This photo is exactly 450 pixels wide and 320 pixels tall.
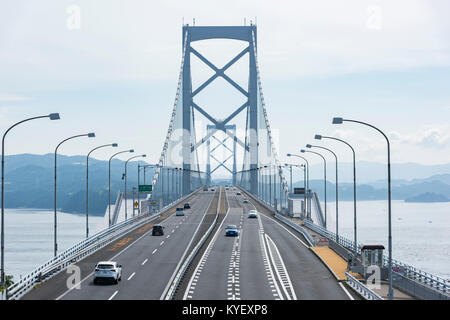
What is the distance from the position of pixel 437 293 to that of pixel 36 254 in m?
142

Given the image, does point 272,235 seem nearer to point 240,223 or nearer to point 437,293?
point 240,223

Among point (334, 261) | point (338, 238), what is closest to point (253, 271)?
point (334, 261)

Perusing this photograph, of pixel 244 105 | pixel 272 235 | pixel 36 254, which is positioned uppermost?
pixel 244 105

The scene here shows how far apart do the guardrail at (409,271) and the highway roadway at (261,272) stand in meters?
3.22

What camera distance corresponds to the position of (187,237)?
7162cm

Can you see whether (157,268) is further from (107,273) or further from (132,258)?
(107,273)

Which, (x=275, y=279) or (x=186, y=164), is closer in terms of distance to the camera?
(x=275, y=279)

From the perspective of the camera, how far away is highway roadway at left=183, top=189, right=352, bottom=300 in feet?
120

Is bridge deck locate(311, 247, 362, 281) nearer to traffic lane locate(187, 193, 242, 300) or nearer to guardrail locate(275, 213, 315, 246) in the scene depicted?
guardrail locate(275, 213, 315, 246)

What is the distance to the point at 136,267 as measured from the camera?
157 feet

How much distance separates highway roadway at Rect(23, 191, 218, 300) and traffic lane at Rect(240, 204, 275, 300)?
440 centimetres
